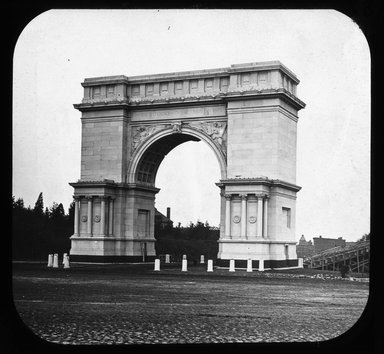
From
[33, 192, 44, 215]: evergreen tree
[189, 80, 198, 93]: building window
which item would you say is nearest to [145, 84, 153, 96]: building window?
[189, 80, 198, 93]: building window

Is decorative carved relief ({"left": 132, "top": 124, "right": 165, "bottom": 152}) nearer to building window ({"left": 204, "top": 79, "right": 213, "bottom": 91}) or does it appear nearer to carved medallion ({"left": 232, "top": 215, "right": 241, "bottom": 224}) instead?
building window ({"left": 204, "top": 79, "right": 213, "bottom": 91})

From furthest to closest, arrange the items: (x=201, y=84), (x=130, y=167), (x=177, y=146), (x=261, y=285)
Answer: (x=177, y=146), (x=130, y=167), (x=201, y=84), (x=261, y=285)

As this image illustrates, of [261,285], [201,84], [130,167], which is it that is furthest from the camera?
[130,167]

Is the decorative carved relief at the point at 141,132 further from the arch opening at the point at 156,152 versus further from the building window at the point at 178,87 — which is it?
the building window at the point at 178,87

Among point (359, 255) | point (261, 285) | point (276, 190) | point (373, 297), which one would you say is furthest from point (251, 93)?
point (373, 297)

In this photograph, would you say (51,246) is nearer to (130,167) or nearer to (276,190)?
(130,167)

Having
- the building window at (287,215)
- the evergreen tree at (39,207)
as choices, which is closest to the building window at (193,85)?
the building window at (287,215)
